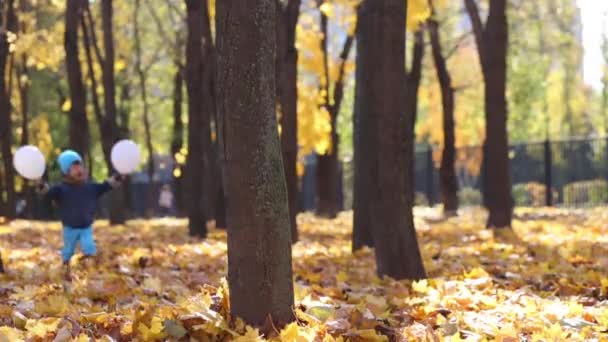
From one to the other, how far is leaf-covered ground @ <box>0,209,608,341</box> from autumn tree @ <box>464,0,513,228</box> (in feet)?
5.17

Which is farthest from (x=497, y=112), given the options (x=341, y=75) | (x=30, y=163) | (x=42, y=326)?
(x=341, y=75)

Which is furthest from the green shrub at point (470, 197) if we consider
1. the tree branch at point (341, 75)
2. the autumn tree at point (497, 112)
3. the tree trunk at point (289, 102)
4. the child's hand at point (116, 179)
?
the child's hand at point (116, 179)

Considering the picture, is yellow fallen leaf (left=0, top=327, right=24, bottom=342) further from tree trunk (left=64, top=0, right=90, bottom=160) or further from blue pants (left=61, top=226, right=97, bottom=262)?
tree trunk (left=64, top=0, right=90, bottom=160)

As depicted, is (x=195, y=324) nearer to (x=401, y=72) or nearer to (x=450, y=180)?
(x=401, y=72)

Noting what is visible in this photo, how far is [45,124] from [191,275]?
79.6 ft

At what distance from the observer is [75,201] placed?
9336 millimetres

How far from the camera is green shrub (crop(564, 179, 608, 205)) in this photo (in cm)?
2583

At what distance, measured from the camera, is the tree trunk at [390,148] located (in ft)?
22.7

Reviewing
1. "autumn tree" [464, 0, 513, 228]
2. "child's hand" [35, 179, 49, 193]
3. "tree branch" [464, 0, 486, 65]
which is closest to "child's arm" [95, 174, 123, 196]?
"child's hand" [35, 179, 49, 193]

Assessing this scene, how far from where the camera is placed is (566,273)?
7.52m

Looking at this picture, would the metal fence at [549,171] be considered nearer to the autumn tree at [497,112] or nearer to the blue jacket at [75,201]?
the autumn tree at [497,112]

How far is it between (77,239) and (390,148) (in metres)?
4.25

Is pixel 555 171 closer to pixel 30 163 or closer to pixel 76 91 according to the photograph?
pixel 76 91

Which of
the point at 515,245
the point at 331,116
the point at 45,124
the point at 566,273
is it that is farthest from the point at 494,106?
the point at 45,124
